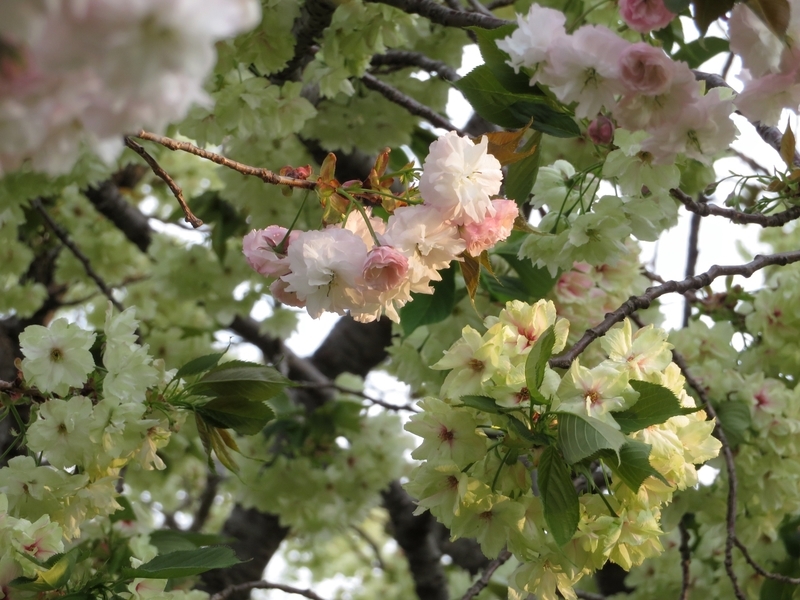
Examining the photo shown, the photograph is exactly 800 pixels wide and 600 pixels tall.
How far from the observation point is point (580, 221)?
1189 mm

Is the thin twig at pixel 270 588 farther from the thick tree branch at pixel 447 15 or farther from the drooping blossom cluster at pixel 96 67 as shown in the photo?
the drooping blossom cluster at pixel 96 67

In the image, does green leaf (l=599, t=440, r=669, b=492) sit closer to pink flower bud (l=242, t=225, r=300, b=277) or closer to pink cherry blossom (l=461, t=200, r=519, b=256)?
pink cherry blossom (l=461, t=200, r=519, b=256)

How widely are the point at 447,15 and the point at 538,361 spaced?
1.80ft

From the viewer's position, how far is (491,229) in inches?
35.7

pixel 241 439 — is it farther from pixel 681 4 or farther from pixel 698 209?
pixel 681 4

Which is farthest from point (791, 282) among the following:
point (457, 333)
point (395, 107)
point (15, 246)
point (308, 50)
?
point (15, 246)

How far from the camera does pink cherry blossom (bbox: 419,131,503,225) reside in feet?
2.85

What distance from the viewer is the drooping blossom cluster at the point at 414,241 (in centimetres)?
87

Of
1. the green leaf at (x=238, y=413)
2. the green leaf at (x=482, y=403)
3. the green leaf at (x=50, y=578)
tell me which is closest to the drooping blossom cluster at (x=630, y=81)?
the green leaf at (x=482, y=403)

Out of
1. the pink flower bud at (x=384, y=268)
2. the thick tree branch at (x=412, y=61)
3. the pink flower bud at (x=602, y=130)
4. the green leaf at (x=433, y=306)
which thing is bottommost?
the pink flower bud at (x=384, y=268)

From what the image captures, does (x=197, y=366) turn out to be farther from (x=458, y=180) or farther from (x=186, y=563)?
(x=458, y=180)

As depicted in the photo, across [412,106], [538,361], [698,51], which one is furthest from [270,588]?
[698,51]

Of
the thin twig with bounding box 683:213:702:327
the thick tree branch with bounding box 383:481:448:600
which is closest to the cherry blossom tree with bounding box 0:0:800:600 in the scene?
the thin twig with bounding box 683:213:702:327

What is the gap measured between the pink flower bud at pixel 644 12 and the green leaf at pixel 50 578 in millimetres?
932
